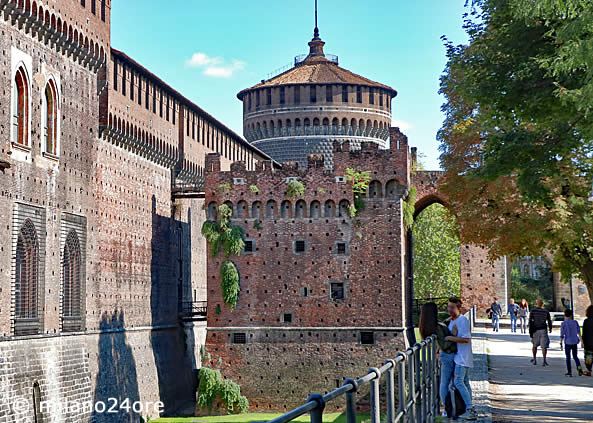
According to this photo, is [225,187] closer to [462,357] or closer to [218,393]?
[218,393]

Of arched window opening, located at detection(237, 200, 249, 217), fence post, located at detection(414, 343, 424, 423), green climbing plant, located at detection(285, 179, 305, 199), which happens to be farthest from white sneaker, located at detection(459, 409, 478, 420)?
arched window opening, located at detection(237, 200, 249, 217)

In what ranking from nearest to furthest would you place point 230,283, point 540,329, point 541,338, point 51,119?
point 541,338, point 540,329, point 51,119, point 230,283

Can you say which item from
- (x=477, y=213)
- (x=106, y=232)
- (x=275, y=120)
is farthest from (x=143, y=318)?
(x=275, y=120)

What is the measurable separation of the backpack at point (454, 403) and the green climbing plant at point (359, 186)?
19.9m

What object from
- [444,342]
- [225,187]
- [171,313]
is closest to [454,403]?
[444,342]

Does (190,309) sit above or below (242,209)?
below

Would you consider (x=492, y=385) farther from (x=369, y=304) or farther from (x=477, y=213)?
(x=369, y=304)

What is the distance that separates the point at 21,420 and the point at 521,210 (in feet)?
50.6

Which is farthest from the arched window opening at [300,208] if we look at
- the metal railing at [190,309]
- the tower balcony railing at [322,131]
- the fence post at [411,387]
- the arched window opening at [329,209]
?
the tower balcony railing at [322,131]

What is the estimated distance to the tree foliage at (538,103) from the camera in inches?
476

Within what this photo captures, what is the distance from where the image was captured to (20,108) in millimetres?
23156

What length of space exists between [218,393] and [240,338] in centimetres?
224

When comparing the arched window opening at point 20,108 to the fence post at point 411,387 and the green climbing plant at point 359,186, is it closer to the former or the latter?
the green climbing plant at point 359,186

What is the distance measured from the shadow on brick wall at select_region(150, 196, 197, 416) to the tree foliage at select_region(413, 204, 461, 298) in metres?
19.3
